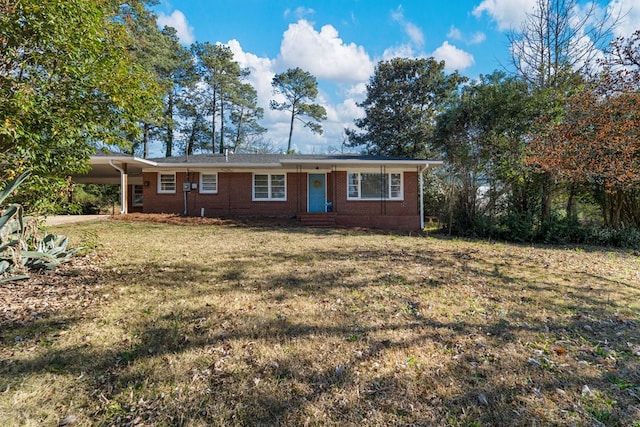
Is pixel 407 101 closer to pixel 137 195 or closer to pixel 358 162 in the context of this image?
pixel 358 162

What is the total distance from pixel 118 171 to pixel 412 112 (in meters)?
18.9

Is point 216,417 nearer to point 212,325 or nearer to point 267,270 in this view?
point 212,325

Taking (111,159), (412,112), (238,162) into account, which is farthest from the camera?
(412,112)

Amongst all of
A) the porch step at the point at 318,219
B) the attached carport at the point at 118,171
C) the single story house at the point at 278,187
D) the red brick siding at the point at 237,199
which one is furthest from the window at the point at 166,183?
the porch step at the point at 318,219

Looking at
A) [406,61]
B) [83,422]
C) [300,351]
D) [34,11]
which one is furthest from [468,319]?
[406,61]

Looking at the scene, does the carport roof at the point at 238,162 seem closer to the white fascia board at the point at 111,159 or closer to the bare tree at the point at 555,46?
the white fascia board at the point at 111,159

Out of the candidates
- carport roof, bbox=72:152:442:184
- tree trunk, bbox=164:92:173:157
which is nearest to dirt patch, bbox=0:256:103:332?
carport roof, bbox=72:152:442:184

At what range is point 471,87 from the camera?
1449cm

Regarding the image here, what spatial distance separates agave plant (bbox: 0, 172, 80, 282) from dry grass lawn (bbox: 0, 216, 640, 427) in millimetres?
232

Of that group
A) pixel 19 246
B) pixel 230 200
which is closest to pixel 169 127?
pixel 230 200

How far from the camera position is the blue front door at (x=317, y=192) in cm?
1515

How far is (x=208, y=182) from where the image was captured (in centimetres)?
1544

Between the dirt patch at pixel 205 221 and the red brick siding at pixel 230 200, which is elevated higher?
the red brick siding at pixel 230 200

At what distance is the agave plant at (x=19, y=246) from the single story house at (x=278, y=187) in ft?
32.4
